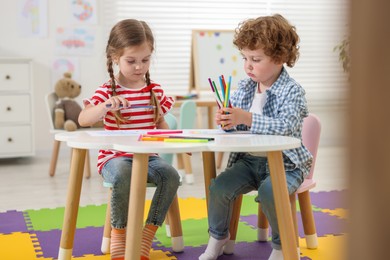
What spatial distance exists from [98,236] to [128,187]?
0.54 meters

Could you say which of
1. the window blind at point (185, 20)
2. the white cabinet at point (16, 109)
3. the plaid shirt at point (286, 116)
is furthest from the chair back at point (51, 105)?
the plaid shirt at point (286, 116)

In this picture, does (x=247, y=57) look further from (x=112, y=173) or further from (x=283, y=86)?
(x=112, y=173)

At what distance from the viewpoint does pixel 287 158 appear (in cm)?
171

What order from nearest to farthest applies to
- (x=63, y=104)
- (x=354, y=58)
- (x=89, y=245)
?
(x=354, y=58)
(x=89, y=245)
(x=63, y=104)

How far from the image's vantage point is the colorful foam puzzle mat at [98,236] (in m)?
1.92

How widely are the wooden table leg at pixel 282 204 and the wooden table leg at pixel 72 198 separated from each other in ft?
1.69

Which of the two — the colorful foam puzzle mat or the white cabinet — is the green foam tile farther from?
the white cabinet

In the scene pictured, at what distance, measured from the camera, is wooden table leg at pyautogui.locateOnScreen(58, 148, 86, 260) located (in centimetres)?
163

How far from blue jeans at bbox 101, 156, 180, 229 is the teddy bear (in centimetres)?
190

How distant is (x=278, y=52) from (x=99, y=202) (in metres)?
1.40

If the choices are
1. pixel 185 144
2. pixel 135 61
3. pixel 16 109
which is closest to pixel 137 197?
pixel 185 144

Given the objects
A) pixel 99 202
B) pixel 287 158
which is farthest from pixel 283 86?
pixel 99 202

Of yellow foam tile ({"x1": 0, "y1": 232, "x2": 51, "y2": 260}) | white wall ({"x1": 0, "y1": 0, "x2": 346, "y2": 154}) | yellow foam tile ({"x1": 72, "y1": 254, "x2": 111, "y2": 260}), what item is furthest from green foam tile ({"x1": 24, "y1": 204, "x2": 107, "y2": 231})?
white wall ({"x1": 0, "y1": 0, "x2": 346, "y2": 154})

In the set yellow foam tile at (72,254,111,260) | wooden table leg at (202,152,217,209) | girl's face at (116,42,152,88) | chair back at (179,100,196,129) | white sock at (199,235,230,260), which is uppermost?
girl's face at (116,42,152,88)
